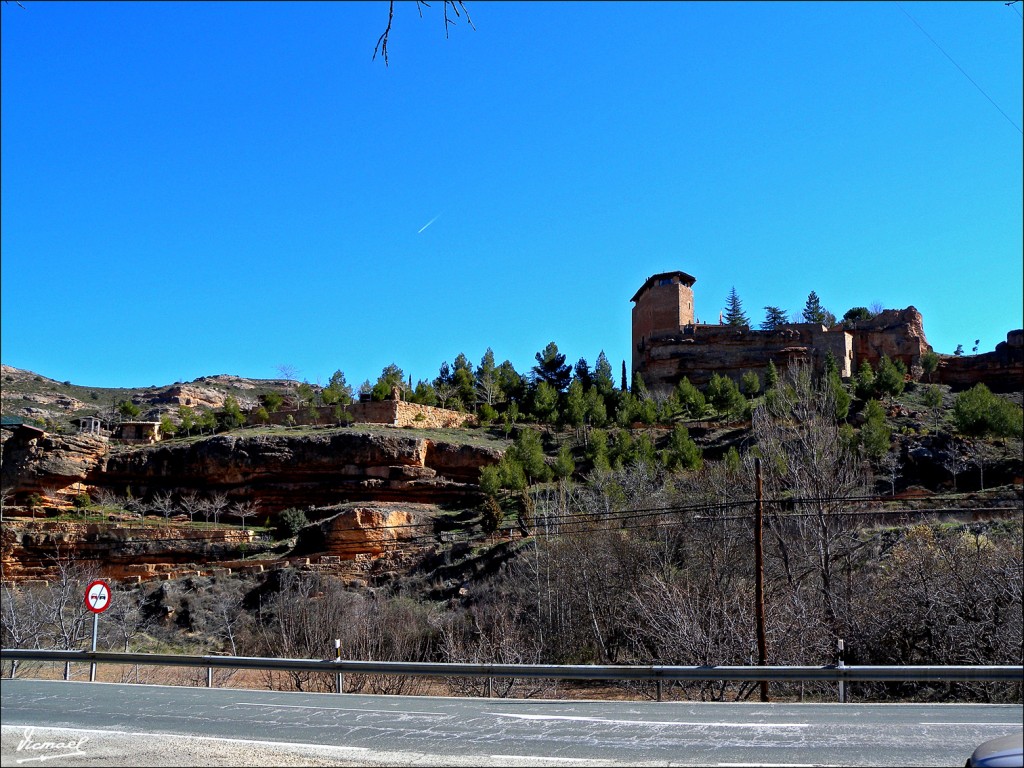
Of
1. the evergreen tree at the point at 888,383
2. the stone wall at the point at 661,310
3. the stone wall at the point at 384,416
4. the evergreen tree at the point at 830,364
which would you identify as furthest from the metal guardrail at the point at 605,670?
the stone wall at the point at 661,310

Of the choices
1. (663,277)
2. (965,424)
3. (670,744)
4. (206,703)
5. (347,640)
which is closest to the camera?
(670,744)

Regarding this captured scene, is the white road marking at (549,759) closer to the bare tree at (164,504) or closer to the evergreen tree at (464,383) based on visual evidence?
the bare tree at (164,504)

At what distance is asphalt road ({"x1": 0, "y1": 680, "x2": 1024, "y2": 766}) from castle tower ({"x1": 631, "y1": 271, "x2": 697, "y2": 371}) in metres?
77.2

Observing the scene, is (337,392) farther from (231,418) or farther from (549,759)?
(549,759)

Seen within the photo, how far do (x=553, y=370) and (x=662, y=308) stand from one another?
41.3 ft

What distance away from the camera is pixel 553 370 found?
89000 mm

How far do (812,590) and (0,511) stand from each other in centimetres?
4425

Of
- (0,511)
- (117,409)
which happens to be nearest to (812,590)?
(0,511)

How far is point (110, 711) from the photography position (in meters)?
9.05

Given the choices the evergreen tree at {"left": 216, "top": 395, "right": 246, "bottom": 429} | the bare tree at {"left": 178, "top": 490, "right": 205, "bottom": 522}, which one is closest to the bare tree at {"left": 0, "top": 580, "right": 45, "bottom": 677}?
the bare tree at {"left": 178, "top": 490, "right": 205, "bottom": 522}

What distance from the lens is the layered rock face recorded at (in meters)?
53.8

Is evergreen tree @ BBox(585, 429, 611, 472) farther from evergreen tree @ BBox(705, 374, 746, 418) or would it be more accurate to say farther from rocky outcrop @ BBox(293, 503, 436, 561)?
rocky outcrop @ BBox(293, 503, 436, 561)

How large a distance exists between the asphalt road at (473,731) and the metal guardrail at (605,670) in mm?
329

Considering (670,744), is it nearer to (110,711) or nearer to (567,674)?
(567,674)
